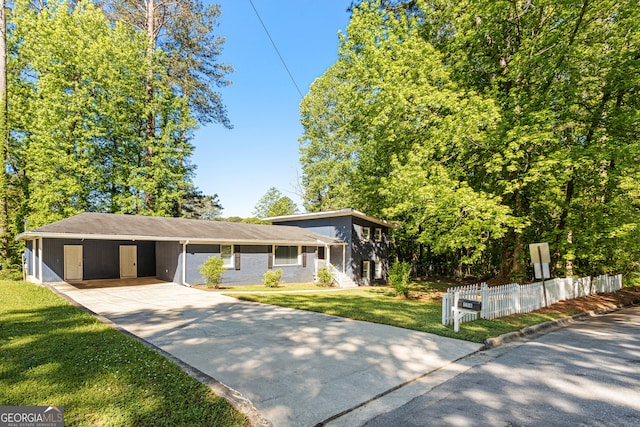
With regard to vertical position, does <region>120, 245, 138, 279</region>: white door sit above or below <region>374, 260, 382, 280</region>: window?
above

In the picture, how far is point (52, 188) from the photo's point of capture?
756 inches

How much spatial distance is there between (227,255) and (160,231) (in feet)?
12.1

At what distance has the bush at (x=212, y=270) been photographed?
15.3 metres

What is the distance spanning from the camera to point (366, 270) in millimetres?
22766

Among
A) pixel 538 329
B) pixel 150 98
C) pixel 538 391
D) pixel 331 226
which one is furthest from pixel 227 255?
pixel 150 98

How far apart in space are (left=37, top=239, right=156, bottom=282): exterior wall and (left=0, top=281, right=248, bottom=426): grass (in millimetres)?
10956

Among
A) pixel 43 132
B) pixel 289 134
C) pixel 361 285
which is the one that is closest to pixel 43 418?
pixel 361 285

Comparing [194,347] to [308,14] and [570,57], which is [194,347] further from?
[570,57]

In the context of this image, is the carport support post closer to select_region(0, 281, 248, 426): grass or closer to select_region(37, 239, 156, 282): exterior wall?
select_region(37, 239, 156, 282): exterior wall

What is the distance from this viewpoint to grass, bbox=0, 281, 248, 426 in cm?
342

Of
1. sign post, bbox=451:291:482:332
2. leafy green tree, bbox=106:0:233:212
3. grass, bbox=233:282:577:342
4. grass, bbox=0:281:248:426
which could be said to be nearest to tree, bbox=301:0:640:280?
grass, bbox=233:282:577:342

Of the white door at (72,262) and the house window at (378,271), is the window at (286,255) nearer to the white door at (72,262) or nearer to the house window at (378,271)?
the house window at (378,271)

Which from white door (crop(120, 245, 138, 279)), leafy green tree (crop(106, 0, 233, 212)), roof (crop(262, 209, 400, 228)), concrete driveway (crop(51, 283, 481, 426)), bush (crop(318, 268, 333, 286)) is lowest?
bush (crop(318, 268, 333, 286))

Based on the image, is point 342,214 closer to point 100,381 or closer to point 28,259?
point 100,381
